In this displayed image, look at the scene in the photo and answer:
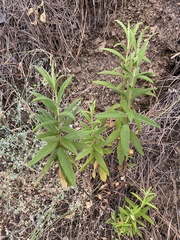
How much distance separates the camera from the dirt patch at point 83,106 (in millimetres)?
1832

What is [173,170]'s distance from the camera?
1842mm

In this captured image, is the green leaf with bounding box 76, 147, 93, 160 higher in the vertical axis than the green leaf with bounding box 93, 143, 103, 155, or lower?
lower

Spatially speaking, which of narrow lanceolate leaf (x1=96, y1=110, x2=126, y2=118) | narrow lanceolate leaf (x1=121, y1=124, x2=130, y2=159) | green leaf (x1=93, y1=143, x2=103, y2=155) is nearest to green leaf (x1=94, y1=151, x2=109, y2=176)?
green leaf (x1=93, y1=143, x2=103, y2=155)

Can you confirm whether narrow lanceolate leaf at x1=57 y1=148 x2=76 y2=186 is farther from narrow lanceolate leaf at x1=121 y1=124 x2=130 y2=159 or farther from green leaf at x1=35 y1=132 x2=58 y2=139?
narrow lanceolate leaf at x1=121 y1=124 x2=130 y2=159

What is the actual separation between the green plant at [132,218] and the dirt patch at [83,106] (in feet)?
0.25

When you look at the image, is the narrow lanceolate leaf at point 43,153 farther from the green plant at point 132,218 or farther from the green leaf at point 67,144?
the green plant at point 132,218

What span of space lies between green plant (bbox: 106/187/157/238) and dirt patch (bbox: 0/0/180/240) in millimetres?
77

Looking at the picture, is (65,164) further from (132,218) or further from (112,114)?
(132,218)

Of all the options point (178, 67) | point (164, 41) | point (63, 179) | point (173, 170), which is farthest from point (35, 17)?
point (173, 170)

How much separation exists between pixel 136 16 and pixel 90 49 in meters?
0.42

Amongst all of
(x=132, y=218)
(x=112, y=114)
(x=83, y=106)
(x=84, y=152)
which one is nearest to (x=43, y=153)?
(x=84, y=152)

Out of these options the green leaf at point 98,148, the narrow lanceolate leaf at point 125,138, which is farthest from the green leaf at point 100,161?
the narrow lanceolate leaf at point 125,138

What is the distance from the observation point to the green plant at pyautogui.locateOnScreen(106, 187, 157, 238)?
5.31ft

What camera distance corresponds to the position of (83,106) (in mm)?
A: 2070
